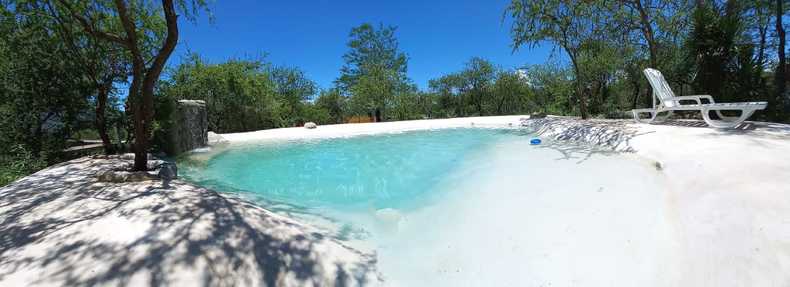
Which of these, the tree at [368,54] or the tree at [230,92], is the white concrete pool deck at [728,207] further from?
the tree at [368,54]

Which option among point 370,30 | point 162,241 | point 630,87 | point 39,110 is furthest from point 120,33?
point 370,30

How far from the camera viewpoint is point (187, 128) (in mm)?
9570

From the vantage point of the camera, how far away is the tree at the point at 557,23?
390 inches

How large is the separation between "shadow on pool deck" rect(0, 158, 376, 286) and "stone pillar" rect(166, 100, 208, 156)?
19.7ft

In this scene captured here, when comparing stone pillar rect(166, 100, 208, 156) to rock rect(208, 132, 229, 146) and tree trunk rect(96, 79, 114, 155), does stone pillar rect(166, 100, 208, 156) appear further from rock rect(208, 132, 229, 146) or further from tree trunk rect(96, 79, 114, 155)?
tree trunk rect(96, 79, 114, 155)

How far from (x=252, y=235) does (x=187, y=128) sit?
916 centimetres

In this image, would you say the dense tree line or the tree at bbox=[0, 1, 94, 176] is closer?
the dense tree line

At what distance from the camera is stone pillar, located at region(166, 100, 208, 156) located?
346 inches

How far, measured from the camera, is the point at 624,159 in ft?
15.3

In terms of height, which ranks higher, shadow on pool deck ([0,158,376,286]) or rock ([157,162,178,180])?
rock ([157,162,178,180])

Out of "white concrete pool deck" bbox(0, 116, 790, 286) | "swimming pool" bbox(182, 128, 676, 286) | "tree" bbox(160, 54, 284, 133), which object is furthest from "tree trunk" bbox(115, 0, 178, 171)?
"tree" bbox(160, 54, 284, 133)

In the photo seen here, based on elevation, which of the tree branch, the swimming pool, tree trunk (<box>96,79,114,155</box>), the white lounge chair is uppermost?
the tree branch

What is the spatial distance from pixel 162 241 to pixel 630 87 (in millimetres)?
20430

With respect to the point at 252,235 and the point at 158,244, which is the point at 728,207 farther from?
the point at 158,244
